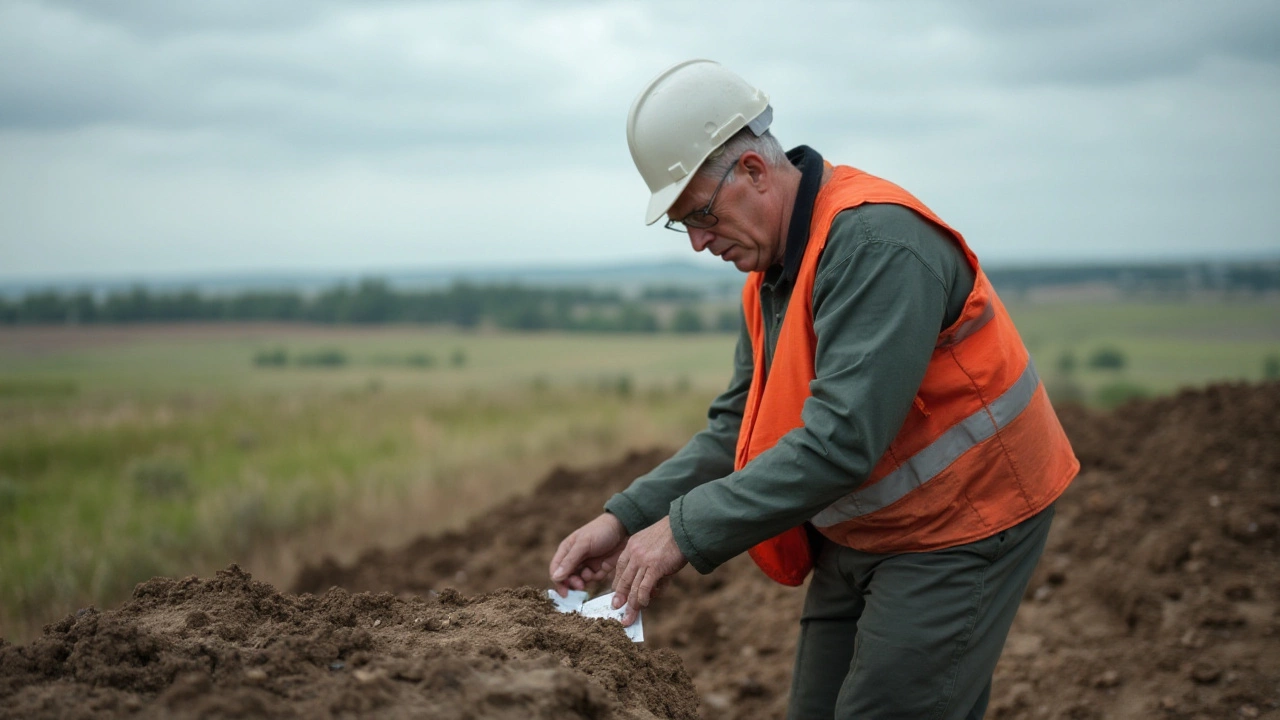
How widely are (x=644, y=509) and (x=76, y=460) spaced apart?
9.95 metres

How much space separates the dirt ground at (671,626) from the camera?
6.97 ft

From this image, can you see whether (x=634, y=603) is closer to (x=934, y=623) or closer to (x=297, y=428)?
(x=934, y=623)

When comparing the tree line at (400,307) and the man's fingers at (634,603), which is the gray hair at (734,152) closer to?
the man's fingers at (634,603)

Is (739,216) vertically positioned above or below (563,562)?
above

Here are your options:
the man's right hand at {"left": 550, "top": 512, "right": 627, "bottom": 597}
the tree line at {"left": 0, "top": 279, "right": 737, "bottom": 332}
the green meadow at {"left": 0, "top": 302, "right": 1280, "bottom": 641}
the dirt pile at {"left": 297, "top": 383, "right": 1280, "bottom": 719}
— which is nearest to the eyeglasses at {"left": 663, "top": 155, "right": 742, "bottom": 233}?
the man's right hand at {"left": 550, "top": 512, "right": 627, "bottom": 597}

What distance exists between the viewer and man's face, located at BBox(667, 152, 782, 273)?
105 inches

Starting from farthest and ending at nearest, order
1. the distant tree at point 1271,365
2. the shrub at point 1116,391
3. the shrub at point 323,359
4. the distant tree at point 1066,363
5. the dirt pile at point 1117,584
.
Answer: the shrub at point 323,359, the distant tree at point 1066,363, the shrub at point 1116,391, the distant tree at point 1271,365, the dirt pile at point 1117,584

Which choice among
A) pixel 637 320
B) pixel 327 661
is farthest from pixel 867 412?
pixel 637 320

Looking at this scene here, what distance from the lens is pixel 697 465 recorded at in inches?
126

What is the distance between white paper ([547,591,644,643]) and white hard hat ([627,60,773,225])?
1.12m

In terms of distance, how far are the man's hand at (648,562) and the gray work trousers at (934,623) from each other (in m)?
0.58

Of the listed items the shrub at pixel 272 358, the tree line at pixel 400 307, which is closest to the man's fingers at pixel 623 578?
the tree line at pixel 400 307

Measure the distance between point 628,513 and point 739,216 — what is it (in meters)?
1.01

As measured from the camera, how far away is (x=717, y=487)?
250 centimetres
